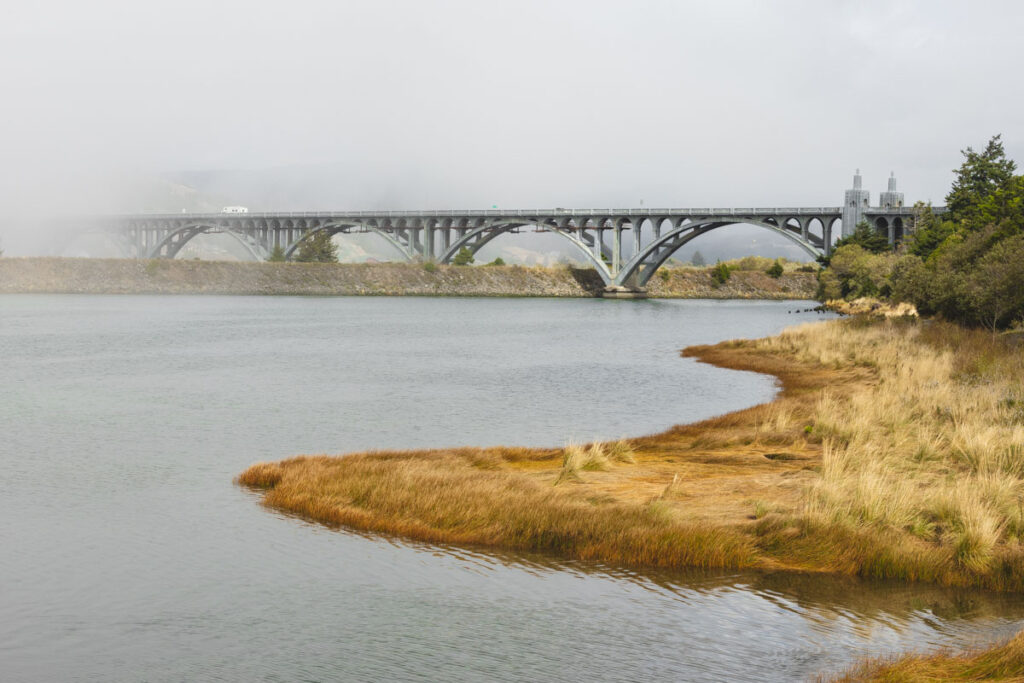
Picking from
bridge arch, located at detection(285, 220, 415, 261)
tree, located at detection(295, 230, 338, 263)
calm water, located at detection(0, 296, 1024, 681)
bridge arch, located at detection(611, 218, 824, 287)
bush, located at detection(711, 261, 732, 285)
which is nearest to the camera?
calm water, located at detection(0, 296, 1024, 681)

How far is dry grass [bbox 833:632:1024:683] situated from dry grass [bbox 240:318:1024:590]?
134 inches

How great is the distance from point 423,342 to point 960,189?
56.7m

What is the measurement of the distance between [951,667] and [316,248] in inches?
6198

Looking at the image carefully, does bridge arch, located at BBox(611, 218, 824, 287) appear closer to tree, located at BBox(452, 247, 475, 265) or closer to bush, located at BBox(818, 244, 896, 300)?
bush, located at BBox(818, 244, 896, 300)

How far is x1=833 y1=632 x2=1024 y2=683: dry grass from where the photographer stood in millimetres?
9758

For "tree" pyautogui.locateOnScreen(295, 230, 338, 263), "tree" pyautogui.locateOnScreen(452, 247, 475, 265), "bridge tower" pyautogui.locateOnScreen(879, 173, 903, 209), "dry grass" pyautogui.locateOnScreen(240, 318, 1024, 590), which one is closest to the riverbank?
"tree" pyautogui.locateOnScreen(452, 247, 475, 265)

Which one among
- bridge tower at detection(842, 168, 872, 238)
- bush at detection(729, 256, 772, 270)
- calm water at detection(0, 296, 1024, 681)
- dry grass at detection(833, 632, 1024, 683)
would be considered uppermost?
bridge tower at detection(842, 168, 872, 238)

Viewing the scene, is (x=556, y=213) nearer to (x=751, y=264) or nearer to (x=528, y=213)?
(x=528, y=213)

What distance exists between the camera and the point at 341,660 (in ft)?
35.8

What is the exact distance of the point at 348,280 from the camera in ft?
482

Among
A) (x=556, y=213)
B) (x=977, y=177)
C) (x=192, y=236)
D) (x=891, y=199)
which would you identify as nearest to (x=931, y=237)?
(x=977, y=177)

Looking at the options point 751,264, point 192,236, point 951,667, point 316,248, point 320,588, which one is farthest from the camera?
point 751,264

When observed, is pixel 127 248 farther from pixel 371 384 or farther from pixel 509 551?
pixel 509 551

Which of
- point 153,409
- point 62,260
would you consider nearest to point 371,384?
point 153,409
